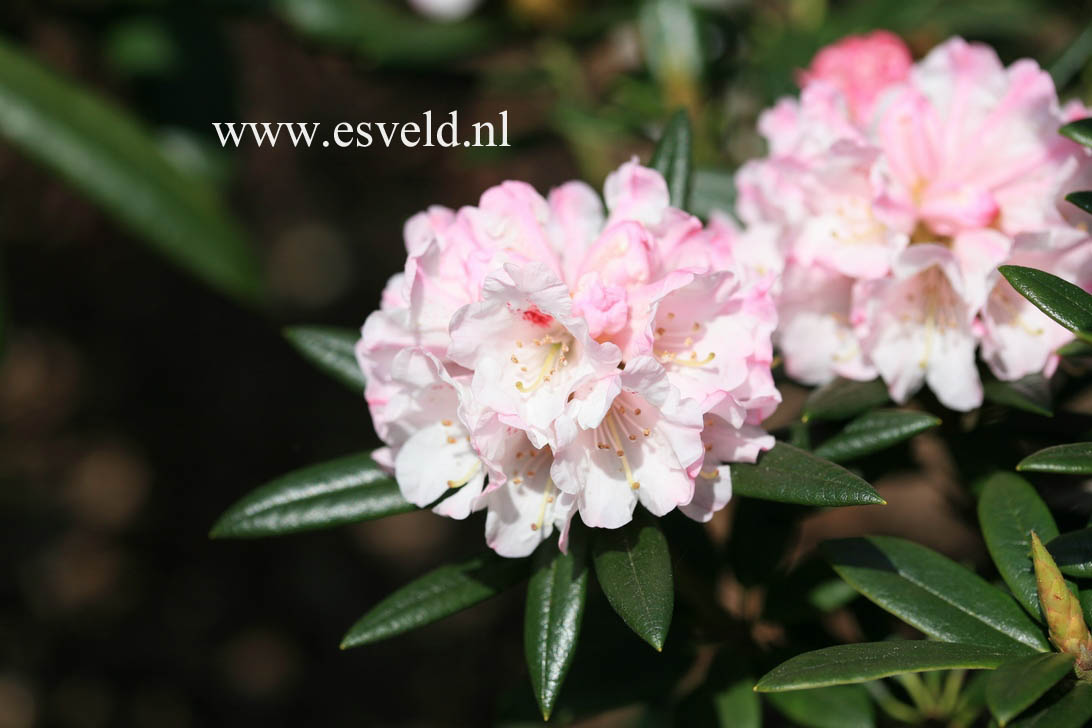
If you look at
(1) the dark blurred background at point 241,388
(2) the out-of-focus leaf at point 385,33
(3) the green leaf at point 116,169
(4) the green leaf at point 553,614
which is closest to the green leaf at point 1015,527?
(4) the green leaf at point 553,614

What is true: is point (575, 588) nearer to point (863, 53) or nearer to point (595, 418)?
point (595, 418)

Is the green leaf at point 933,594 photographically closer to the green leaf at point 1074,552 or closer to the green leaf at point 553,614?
the green leaf at point 1074,552

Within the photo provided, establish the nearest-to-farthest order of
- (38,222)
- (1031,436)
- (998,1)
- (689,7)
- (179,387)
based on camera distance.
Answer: (1031,436)
(689,7)
(998,1)
(38,222)
(179,387)

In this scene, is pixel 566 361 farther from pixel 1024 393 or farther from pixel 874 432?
pixel 1024 393

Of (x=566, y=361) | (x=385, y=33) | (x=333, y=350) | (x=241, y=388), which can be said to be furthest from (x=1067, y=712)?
(x=241, y=388)

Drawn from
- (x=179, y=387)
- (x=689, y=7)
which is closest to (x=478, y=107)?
(x=179, y=387)

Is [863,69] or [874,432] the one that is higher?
[863,69]
